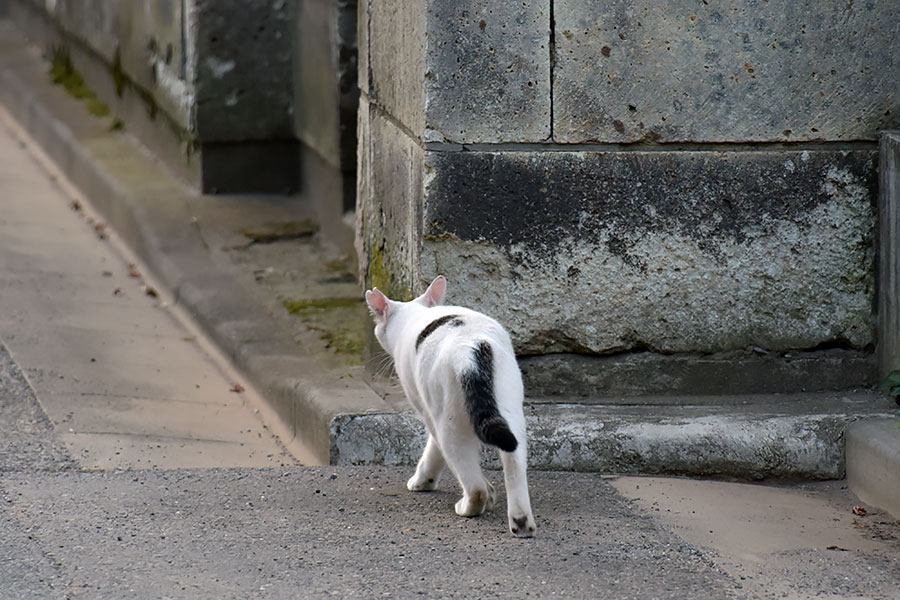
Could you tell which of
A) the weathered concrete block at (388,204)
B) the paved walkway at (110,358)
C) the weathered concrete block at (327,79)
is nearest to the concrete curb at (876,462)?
the weathered concrete block at (388,204)

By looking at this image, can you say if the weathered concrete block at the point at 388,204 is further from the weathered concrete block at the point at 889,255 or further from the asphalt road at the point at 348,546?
the weathered concrete block at the point at 889,255

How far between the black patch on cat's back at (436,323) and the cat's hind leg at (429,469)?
0.34m

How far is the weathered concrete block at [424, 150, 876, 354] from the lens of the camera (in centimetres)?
431

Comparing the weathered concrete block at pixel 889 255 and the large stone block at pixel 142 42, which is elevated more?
the large stone block at pixel 142 42

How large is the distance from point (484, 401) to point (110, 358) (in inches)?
103

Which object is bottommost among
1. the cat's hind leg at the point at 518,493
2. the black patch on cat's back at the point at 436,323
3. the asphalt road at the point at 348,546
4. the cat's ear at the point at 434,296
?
the asphalt road at the point at 348,546

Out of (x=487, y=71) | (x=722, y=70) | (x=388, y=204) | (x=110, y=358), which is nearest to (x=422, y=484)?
(x=388, y=204)

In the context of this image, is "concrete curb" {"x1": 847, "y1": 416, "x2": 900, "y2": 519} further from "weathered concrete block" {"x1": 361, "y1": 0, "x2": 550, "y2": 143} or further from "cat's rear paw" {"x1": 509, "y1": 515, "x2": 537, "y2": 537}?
"weathered concrete block" {"x1": 361, "y1": 0, "x2": 550, "y2": 143}

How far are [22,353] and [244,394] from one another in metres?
0.93

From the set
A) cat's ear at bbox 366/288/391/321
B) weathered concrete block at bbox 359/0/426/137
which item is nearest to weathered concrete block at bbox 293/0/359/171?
weathered concrete block at bbox 359/0/426/137

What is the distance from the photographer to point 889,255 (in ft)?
14.2

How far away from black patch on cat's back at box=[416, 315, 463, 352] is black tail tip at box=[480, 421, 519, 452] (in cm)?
43

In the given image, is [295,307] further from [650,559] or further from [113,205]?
[650,559]

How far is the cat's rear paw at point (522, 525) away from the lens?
3543 millimetres
